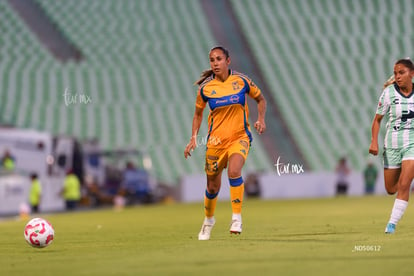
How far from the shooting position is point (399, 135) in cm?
1166

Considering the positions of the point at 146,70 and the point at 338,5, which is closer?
the point at 146,70

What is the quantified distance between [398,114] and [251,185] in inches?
975

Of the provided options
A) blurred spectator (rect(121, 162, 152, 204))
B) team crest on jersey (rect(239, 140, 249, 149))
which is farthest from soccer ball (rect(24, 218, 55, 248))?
blurred spectator (rect(121, 162, 152, 204))

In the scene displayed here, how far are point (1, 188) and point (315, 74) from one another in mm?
18633

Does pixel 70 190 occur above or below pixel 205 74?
below

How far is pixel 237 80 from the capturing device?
11.8 meters

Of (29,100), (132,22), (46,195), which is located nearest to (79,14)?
(132,22)

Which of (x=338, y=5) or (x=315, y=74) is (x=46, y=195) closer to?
(x=315, y=74)

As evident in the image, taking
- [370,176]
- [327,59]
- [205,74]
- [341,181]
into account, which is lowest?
[341,181]

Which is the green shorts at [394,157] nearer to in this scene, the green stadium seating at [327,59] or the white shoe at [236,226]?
the white shoe at [236,226]

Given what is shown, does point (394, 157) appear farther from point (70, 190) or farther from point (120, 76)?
point (120, 76)

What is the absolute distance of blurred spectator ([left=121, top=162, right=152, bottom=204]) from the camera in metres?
36.2

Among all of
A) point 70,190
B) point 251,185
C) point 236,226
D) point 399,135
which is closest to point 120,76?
point 251,185

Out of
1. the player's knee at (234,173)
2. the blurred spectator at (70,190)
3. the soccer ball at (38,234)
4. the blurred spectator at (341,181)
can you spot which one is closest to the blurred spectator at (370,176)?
the blurred spectator at (341,181)
